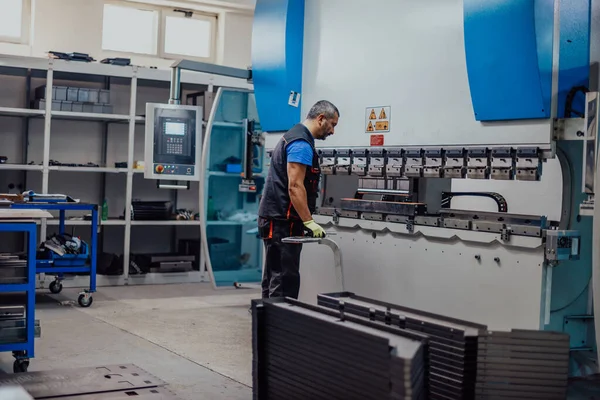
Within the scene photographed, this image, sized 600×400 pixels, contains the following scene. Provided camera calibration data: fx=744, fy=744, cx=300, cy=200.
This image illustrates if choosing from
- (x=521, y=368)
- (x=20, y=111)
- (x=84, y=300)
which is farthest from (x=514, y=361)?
(x=20, y=111)

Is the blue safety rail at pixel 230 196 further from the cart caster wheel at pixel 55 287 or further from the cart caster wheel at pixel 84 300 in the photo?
the cart caster wheel at pixel 55 287

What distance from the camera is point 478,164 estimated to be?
375 cm

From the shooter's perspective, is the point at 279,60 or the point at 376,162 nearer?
the point at 376,162

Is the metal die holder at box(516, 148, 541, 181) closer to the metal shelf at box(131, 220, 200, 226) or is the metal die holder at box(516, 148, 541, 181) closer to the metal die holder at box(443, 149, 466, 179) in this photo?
the metal die holder at box(443, 149, 466, 179)

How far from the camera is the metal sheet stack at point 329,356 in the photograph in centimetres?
231

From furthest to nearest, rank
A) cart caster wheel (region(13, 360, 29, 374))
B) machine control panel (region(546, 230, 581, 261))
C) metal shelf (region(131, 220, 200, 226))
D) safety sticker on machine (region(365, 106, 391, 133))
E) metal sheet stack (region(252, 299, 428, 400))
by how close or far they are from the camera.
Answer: metal shelf (region(131, 220, 200, 226)) → safety sticker on machine (region(365, 106, 391, 133)) → cart caster wheel (region(13, 360, 29, 374)) → machine control panel (region(546, 230, 581, 261)) → metal sheet stack (region(252, 299, 428, 400))

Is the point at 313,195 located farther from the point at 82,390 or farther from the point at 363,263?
the point at 82,390

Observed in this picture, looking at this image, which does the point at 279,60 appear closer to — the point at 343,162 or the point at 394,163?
the point at 343,162

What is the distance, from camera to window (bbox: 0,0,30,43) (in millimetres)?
7246

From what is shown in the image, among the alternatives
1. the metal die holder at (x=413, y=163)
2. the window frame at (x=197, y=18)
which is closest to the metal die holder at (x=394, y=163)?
the metal die holder at (x=413, y=163)

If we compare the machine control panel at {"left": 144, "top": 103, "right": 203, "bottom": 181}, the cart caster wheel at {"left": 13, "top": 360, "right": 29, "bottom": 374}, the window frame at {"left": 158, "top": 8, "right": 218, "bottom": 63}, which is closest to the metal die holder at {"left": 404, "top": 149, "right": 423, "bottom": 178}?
the cart caster wheel at {"left": 13, "top": 360, "right": 29, "bottom": 374}

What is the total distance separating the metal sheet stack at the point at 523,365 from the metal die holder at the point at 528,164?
3.60ft

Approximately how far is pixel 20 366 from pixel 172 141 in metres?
2.85

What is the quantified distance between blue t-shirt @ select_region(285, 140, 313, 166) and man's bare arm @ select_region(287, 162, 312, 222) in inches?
1.2
